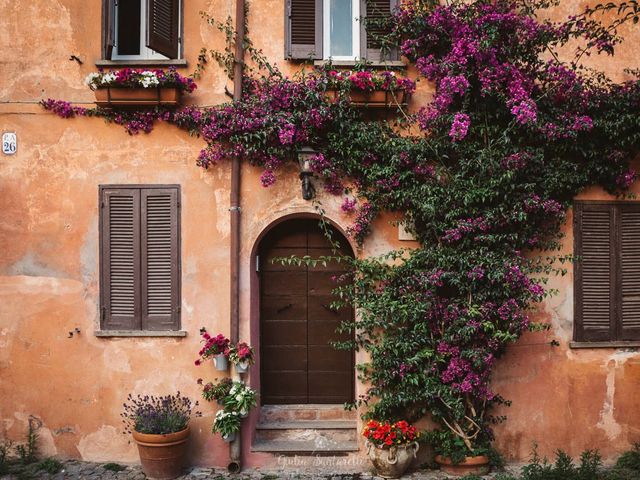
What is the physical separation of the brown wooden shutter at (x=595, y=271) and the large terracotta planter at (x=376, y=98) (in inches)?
98.6

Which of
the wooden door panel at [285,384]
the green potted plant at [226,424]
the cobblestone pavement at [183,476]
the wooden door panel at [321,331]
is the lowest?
the cobblestone pavement at [183,476]

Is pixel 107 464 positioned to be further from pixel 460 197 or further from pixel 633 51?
pixel 633 51

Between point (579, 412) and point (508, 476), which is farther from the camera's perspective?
point (579, 412)

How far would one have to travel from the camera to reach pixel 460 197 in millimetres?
6285

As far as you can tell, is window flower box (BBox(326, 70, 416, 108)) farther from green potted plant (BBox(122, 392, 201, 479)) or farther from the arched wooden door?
green potted plant (BBox(122, 392, 201, 479))

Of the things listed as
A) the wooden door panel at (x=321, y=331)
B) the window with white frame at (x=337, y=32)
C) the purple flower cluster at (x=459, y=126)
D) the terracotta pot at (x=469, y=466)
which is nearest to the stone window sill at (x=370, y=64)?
the window with white frame at (x=337, y=32)

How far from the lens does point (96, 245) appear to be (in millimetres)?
6621

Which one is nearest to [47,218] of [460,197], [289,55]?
[289,55]

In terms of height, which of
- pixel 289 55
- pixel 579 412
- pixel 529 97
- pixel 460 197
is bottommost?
pixel 579 412

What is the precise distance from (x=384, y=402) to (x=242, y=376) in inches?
64.3

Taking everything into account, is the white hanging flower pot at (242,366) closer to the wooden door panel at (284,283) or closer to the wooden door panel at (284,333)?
the wooden door panel at (284,333)

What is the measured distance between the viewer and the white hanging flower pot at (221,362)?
6324 mm

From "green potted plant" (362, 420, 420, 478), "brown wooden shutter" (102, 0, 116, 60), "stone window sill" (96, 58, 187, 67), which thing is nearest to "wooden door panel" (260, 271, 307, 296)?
"green potted plant" (362, 420, 420, 478)

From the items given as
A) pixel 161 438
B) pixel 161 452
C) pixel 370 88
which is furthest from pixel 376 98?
pixel 161 452
